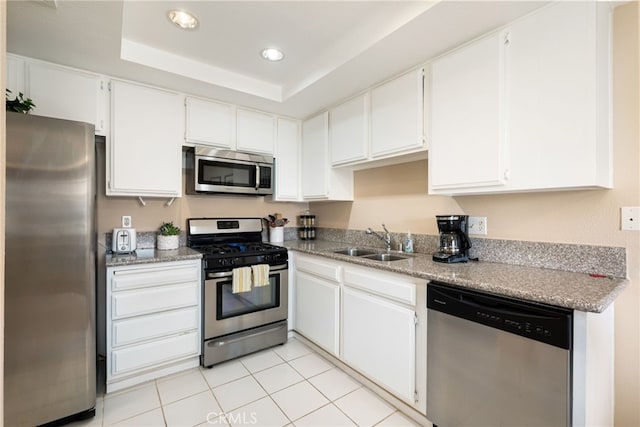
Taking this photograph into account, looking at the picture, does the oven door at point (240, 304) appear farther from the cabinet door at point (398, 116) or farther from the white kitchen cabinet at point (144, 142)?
the cabinet door at point (398, 116)

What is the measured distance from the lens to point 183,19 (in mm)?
1810

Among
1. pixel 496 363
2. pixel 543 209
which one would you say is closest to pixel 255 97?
pixel 543 209

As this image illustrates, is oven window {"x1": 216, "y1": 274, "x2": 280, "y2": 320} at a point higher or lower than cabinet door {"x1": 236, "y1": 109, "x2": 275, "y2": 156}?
lower

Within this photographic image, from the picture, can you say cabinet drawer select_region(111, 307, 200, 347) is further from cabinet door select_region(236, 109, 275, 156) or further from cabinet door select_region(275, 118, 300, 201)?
cabinet door select_region(236, 109, 275, 156)

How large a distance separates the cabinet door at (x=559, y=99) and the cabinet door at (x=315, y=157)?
1.69 m

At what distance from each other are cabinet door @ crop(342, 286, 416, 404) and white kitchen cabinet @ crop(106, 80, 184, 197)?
5.87 ft

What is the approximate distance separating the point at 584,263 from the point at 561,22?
1.22 metres

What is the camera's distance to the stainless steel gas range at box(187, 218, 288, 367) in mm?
2348

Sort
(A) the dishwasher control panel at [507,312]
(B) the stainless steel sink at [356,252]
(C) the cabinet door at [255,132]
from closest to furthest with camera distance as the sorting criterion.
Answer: (A) the dishwasher control panel at [507,312] < (B) the stainless steel sink at [356,252] < (C) the cabinet door at [255,132]

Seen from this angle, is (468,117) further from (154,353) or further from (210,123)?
(154,353)

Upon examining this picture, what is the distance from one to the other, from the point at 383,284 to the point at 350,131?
141 centimetres

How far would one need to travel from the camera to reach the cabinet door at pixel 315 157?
9.77 feet

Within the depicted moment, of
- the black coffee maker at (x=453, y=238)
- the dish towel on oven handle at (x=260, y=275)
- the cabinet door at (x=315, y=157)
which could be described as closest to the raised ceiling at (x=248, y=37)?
the cabinet door at (x=315, y=157)
